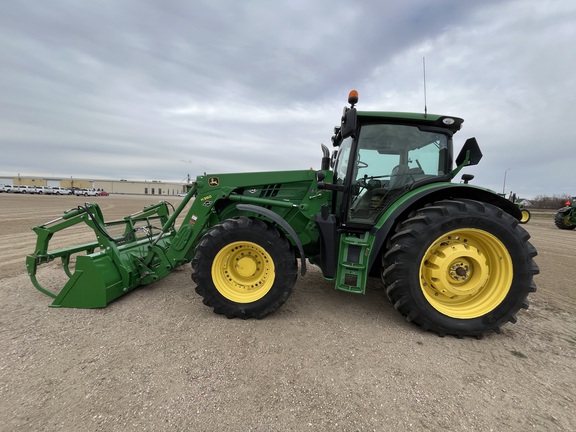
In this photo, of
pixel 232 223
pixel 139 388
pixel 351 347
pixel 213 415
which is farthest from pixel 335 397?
pixel 232 223

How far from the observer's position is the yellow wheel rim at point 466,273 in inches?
108

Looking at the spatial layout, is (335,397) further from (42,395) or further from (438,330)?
(42,395)

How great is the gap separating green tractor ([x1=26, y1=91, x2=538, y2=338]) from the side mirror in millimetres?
10

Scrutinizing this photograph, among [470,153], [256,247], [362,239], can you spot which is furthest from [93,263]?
[470,153]

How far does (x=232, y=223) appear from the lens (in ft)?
9.69

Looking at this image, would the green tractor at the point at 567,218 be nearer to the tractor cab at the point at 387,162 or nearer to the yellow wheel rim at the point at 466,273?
the tractor cab at the point at 387,162

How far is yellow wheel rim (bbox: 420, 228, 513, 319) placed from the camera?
274cm

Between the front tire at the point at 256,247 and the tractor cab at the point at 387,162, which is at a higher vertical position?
the tractor cab at the point at 387,162

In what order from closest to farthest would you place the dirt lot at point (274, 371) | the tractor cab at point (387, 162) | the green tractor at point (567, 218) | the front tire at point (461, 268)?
the dirt lot at point (274, 371)
the front tire at point (461, 268)
the tractor cab at point (387, 162)
the green tractor at point (567, 218)

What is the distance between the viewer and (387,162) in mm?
3217

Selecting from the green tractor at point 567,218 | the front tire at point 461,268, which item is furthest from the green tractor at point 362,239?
the green tractor at point 567,218

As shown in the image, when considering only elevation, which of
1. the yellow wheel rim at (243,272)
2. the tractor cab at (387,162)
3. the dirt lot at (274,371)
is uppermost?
the tractor cab at (387,162)

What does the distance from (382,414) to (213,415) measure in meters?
1.08

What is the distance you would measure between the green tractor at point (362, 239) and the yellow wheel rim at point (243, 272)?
0.01m
